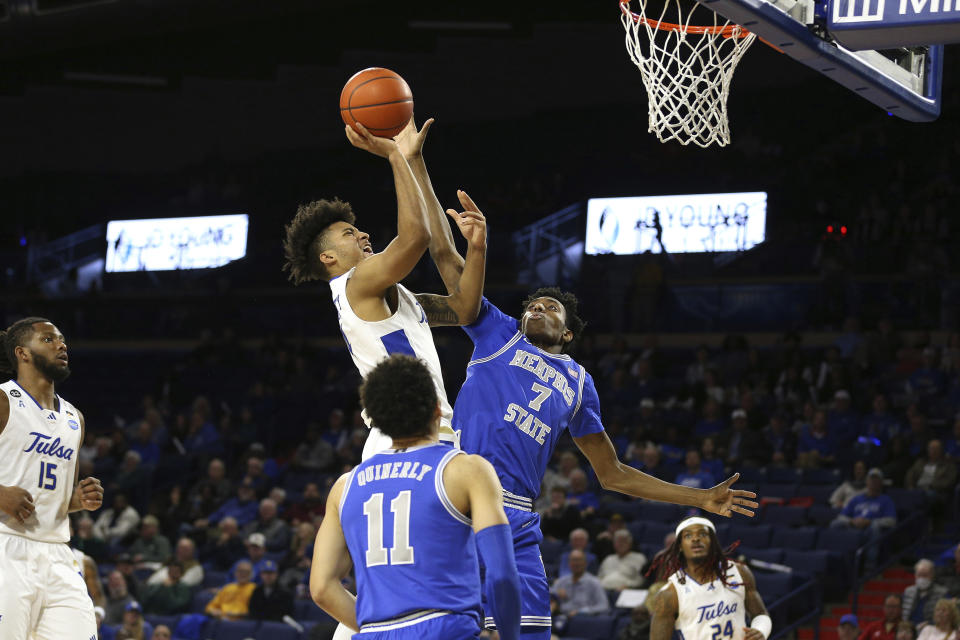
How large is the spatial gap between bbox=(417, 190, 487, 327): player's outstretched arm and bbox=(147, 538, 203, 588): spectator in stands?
28.1ft

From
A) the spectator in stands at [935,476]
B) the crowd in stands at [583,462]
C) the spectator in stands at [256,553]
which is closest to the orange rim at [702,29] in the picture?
the crowd in stands at [583,462]

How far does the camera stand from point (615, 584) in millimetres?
11234

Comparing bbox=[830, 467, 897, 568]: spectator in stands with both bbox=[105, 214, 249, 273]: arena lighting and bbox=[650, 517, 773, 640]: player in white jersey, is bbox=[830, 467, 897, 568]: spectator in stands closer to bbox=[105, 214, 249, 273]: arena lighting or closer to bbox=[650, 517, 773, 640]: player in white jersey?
bbox=[650, 517, 773, 640]: player in white jersey

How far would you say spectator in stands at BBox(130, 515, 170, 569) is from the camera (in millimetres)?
13656

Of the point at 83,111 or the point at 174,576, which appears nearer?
the point at 174,576

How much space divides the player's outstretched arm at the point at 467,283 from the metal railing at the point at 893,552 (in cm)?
671

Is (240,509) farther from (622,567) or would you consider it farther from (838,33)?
(838,33)

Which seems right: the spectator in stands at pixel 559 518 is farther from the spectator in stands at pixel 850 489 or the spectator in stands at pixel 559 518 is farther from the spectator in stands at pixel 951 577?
the spectator in stands at pixel 951 577

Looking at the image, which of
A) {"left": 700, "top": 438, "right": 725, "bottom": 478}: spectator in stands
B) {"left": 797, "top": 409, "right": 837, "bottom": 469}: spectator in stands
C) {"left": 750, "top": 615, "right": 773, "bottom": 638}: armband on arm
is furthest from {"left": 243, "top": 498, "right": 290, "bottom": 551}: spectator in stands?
{"left": 750, "top": 615, "right": 773, "bottom": 638}: armband on arm

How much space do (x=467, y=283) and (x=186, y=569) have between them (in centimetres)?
906

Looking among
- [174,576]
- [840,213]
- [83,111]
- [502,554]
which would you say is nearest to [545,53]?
[840,213]

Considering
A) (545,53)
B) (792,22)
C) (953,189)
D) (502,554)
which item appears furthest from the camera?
(545,53)

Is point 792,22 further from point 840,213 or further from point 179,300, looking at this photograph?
point 179,300

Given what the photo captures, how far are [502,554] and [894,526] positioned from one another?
9.07m
